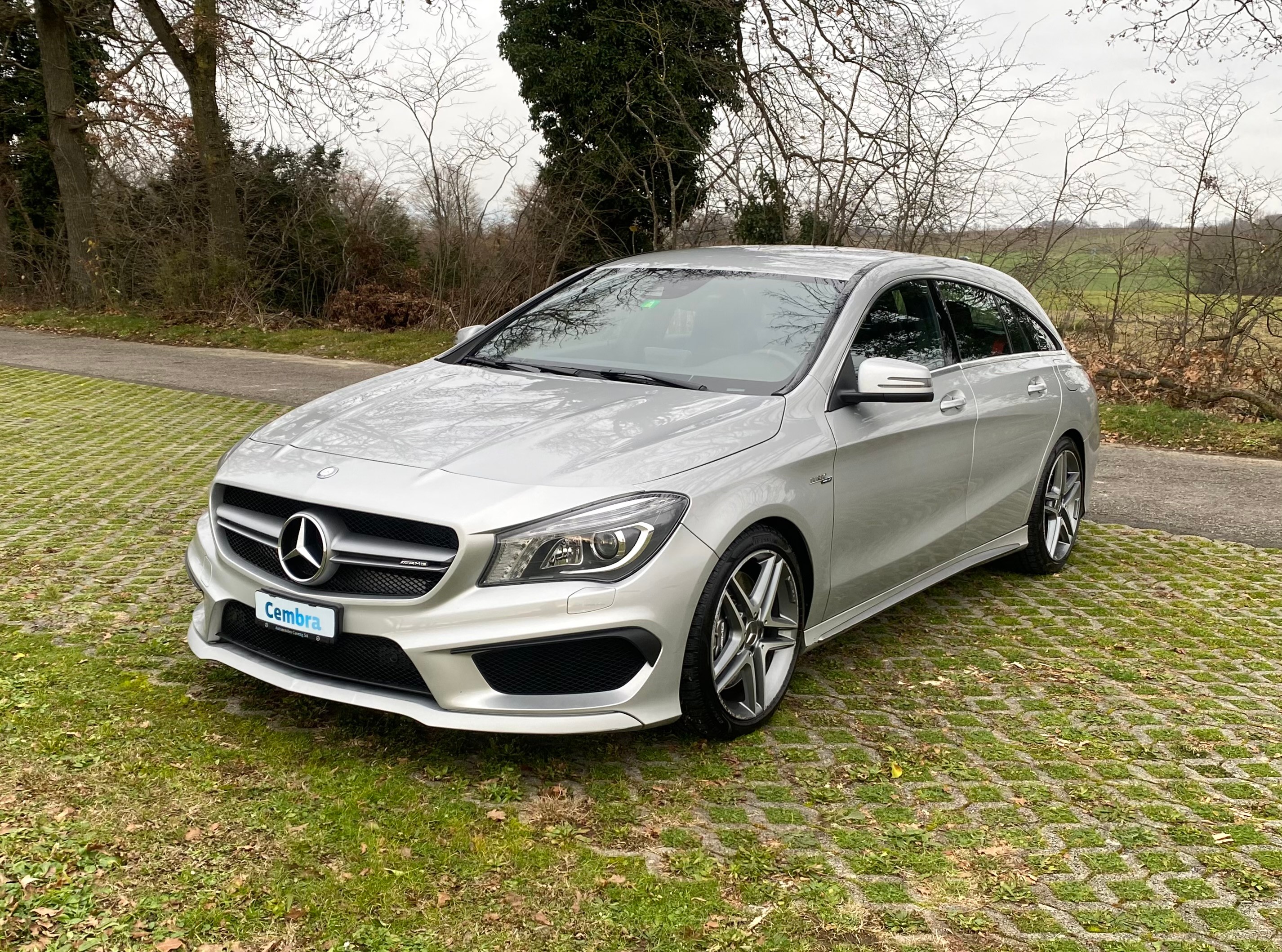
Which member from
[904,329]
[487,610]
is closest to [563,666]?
[487,610]

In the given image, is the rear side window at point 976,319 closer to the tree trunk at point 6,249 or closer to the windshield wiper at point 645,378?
the windshield wiper at point 645,378

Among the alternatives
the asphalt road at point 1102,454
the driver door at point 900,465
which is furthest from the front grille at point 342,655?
the asphalt road at point 1102,454

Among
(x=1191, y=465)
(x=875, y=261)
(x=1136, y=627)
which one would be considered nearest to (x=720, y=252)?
(x=875, y=261)

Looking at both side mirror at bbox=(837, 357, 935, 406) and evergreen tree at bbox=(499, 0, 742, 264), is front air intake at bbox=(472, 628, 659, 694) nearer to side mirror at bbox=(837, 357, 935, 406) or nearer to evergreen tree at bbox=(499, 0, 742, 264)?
side mirror at bbox=(837, 357, 935, 406)

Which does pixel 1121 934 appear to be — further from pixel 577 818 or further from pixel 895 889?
pixel 577 818

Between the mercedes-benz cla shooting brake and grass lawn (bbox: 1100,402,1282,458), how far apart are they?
6351mm

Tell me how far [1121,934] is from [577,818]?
60.3 inches

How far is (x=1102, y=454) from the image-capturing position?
418 inches

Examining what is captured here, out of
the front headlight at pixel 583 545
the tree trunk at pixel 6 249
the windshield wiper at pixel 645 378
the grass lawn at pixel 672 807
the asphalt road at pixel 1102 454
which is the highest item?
the tree trunk at pixel 6 249

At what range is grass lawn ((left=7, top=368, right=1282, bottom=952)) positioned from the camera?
3072mm

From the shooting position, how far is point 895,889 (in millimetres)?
3289

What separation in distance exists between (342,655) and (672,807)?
1129 mm

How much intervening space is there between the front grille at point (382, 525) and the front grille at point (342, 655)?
315 millimetres

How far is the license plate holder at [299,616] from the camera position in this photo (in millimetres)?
3680
